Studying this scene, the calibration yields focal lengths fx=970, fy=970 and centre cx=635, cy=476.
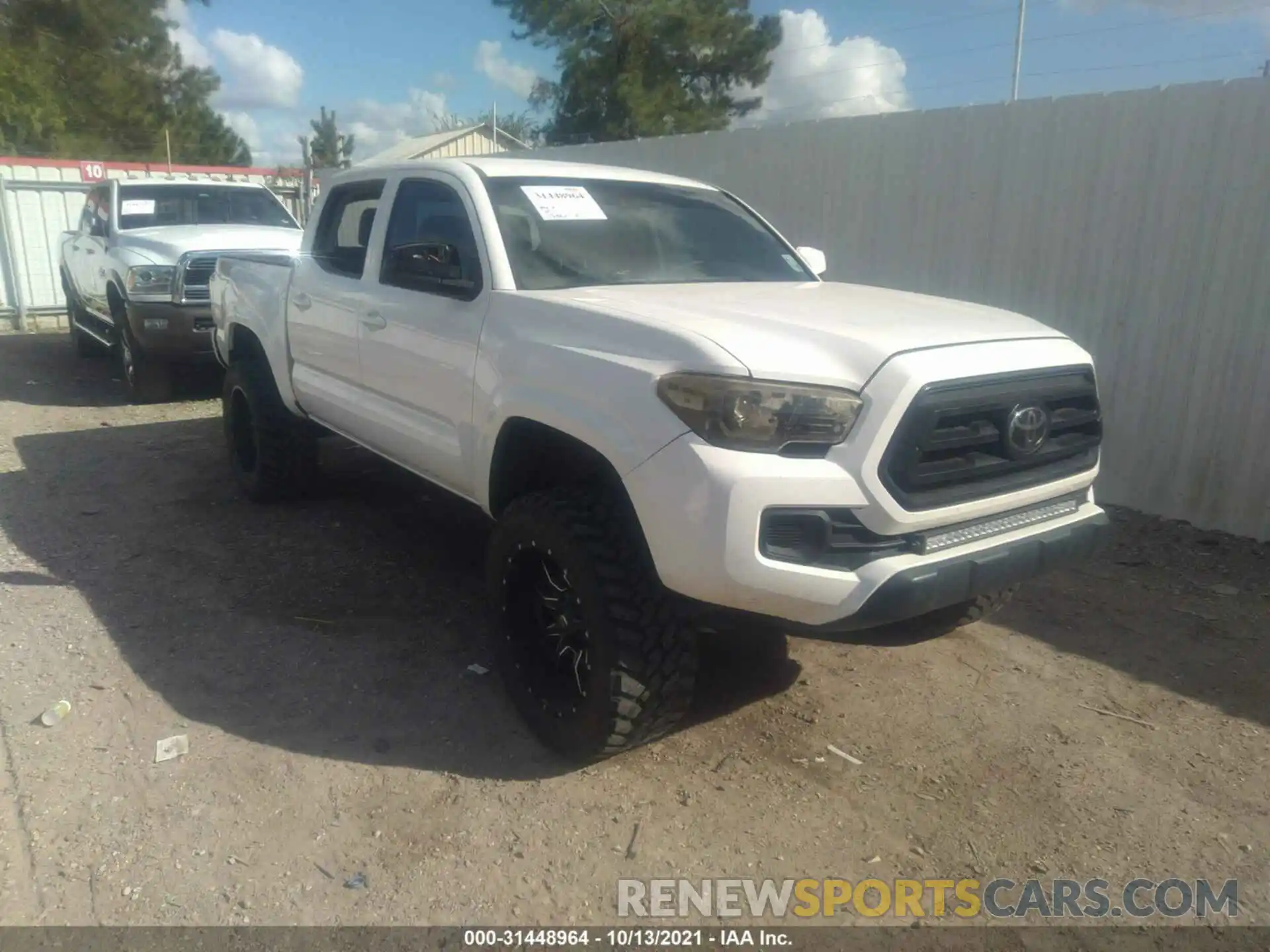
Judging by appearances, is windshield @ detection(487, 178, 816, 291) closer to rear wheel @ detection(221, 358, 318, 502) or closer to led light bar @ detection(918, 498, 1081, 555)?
led light bar @ detection(918, 498, 1081, 555)

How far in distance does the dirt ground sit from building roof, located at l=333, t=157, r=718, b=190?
6.42 ft

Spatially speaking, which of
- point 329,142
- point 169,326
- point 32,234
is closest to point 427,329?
point 169,326

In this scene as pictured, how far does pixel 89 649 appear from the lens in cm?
400

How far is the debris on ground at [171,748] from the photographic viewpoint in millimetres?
3256

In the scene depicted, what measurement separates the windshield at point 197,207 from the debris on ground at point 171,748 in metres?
7.47

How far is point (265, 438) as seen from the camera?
5570mm

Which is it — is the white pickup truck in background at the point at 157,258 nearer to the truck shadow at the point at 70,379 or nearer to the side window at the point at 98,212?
the side window at the point at 98,212

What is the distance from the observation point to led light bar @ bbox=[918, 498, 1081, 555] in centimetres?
279

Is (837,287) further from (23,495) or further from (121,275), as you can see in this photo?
(121,275)

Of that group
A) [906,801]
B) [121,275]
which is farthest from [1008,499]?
[121,275]

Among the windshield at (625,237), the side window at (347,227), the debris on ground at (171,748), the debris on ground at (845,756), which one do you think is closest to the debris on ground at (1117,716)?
the debris on ground at (845,756)

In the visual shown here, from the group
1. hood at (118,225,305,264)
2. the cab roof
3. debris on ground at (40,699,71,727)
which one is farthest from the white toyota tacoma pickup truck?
the cab roof

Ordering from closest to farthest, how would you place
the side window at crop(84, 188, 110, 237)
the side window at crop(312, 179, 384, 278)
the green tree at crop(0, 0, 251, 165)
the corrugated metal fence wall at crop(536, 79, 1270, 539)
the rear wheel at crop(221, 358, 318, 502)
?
1. the side window at crop(312, 179, 384, 278)
2. the corrugated metal fence wall at crop(536, 79, 1270, 539)
3. the rear wheel at crop(221, 358, 318, 502)
4. the side window at crop(84, 188, 110, 237)
5. the green tree at crop(0, 0, 251, 165)

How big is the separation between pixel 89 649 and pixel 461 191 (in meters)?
2.42
